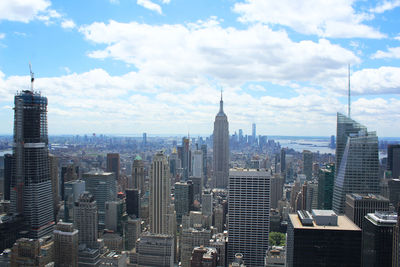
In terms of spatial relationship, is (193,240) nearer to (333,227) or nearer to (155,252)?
(155,252)

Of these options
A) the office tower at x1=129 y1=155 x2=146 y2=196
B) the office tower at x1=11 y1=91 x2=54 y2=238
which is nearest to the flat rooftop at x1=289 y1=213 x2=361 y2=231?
the office tower at x1=11 y1=91 x2=54 y2=238

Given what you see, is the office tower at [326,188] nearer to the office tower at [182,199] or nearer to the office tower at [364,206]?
the office tower at [364,206]

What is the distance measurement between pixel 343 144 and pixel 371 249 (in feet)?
62.8

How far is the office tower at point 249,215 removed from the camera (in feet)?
115

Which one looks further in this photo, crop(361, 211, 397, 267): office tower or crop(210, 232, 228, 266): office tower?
crop(210, 232, 228, 266): office tower

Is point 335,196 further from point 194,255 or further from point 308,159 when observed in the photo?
point 308,159

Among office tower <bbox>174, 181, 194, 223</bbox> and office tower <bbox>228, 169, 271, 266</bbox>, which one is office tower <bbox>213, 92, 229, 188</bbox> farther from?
office tower <bbox>228, 169, 271, 266</bbox>

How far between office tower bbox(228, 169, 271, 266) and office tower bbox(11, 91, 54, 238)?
21.0 meters

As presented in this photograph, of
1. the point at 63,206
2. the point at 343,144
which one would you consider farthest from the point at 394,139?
the point at 63,206

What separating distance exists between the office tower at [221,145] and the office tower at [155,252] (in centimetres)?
5279

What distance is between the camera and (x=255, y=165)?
7144 cm

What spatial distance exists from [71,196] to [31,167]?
9.59 m

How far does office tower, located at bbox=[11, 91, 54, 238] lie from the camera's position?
3659cm

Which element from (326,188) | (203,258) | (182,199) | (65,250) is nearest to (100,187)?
(182,199)
